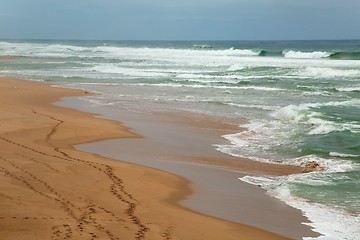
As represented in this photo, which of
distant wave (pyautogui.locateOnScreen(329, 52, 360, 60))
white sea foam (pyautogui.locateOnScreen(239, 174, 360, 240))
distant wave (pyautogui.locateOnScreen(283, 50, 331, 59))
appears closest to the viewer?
white sea foam (pyautogui.locateOnScreen(239, 174, 360, 240))

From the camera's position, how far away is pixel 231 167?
1016 cm

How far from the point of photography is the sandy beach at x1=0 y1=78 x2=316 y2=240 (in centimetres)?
552

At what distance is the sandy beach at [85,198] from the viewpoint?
5.52m

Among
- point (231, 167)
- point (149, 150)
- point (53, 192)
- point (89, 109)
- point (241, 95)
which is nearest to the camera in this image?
point (53, 192)

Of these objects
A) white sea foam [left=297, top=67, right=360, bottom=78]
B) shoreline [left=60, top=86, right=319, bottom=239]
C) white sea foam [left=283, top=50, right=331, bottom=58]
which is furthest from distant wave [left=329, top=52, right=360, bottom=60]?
shoreline [left=60, top=86, right=319, bottom=239]

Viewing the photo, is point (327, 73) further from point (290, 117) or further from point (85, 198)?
point (85, 198)

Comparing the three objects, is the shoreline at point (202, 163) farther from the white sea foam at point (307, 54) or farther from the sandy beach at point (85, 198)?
the white sea foam at point (307, 54)

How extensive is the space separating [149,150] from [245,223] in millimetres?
4894

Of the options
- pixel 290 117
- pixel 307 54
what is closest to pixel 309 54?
pixel 307 54

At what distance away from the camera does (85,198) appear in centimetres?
675

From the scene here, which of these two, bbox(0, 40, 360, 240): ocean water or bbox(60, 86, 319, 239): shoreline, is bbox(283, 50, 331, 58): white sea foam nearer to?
bbox(0, 40, 360, 240): ocean water

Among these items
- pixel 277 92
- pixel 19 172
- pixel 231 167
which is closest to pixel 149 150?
pixel 231 167

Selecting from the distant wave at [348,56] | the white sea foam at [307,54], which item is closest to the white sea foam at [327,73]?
the distant wave at [348,56]

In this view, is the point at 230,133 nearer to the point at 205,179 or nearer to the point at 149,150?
the point at 149,150
